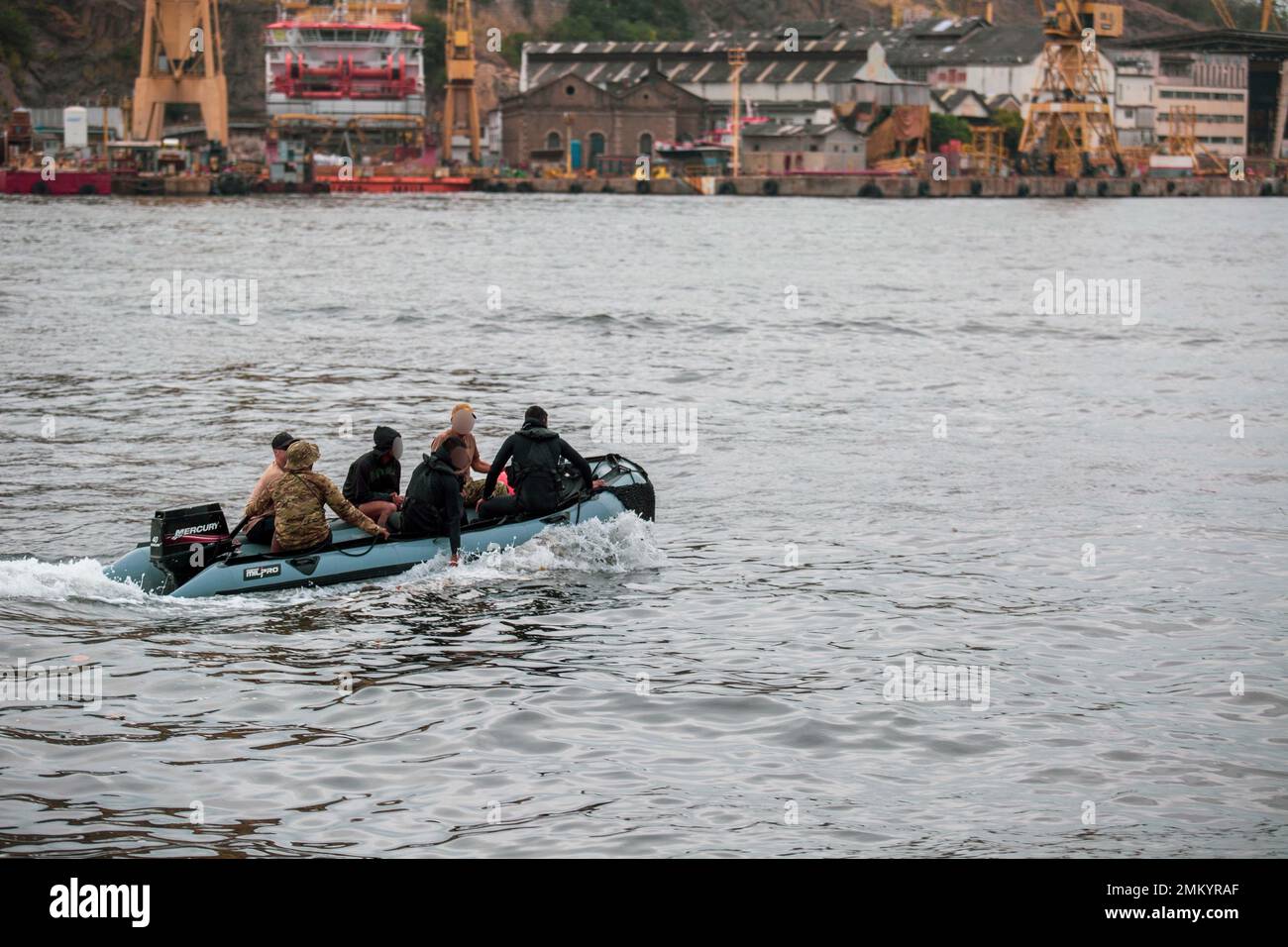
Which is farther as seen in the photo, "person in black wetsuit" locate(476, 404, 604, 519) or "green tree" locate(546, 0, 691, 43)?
"green tree" locate(546, 0, 691, 43)

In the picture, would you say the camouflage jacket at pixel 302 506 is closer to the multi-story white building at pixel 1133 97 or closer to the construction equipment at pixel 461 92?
the construction equipment at pixel 461 92

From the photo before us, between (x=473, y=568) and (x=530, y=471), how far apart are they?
123cm

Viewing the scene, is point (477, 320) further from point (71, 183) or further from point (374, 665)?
point (71, 183)

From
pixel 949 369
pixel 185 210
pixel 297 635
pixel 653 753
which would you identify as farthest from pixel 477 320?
pixel 185 210

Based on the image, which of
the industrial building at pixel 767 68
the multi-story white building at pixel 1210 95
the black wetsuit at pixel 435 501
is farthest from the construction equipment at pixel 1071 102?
the black wetsuit at pixel 435 501

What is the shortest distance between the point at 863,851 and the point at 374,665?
5.39 metres

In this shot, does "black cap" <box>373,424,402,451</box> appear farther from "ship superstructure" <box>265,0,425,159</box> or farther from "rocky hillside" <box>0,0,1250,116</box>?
"rocky hillside" <box>0,0,1250,116</box>

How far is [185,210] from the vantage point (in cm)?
10162

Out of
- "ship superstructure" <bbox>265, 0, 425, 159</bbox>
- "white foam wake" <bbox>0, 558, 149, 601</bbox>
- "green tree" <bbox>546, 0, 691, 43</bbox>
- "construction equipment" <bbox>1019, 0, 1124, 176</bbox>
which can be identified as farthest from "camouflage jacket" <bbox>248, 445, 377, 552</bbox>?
"green tree" <bbox>546, 0, 691, 43</bbox>

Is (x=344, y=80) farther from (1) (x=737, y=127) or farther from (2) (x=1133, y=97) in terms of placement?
(2) (x=1133, y=97)

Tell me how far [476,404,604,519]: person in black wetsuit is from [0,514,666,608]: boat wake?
0.39 metres

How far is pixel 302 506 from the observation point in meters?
16.1

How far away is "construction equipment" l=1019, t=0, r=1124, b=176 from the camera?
142m

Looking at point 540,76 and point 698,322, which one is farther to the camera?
point 540,76
